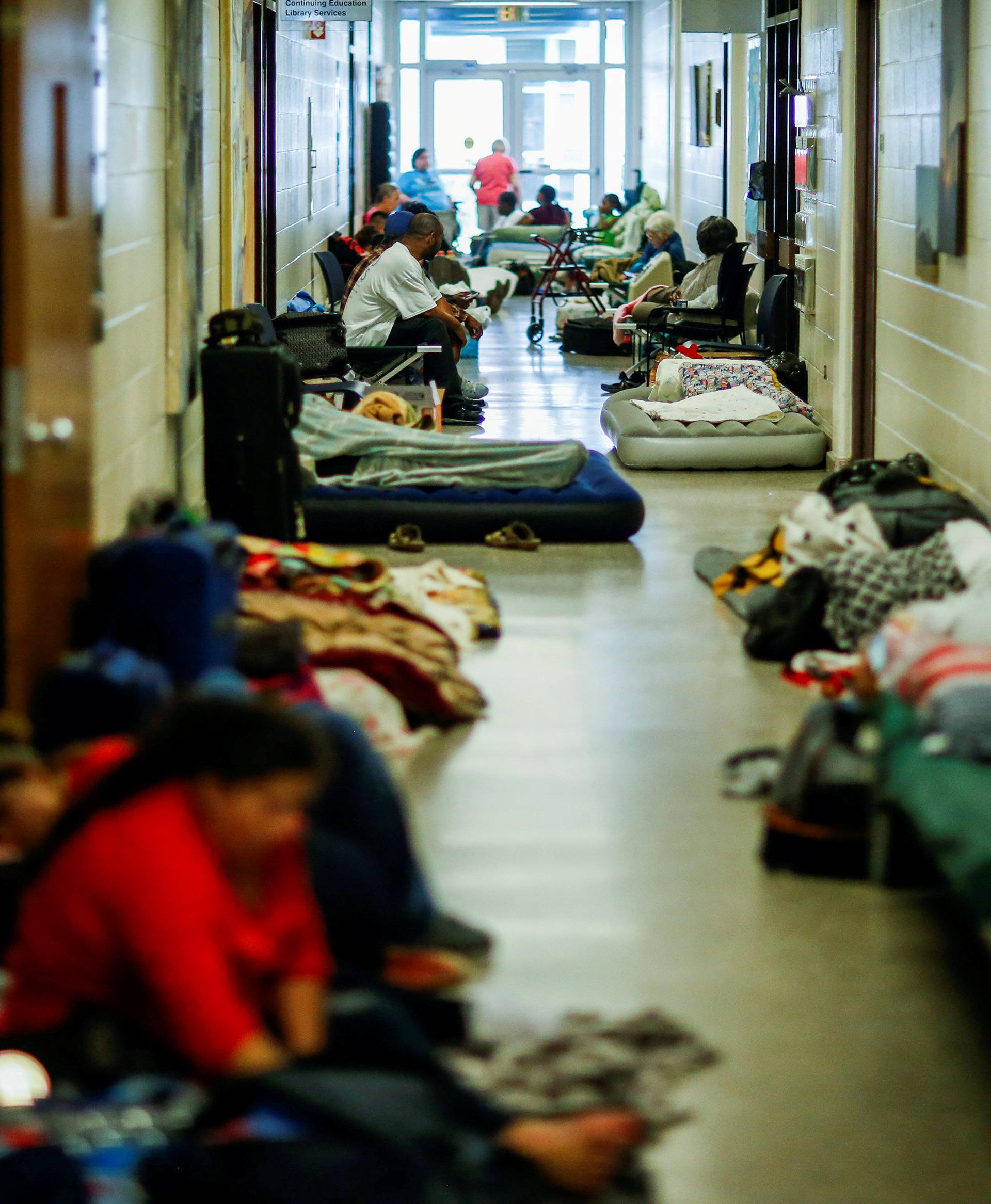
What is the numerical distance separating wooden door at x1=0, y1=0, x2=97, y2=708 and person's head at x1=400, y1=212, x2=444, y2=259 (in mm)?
6117

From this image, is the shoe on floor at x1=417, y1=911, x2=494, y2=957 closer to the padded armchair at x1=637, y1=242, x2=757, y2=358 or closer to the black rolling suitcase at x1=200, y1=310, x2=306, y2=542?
the black rolling suitcase at x1=200, y1=310, x2=306, y2=542

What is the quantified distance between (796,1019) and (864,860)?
745mm

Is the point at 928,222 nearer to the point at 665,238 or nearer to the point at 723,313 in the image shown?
the point at 723,313

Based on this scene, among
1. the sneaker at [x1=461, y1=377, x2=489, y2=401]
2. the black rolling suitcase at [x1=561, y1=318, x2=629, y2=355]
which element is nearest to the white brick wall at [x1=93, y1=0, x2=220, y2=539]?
the sneaker at [x1=461, y1=377, x2=489, y2=401]

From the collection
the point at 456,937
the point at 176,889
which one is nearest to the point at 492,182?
the point at 456,937

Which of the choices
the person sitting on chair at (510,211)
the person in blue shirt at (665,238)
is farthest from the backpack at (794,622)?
the person sitting on chair at (510,211)

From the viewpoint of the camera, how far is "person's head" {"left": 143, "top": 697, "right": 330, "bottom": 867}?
2314mm

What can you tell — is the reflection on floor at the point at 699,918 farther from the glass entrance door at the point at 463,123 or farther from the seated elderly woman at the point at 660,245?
the glass entrance door at the point at 463,123

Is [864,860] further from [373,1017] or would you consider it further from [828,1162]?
[373,1017]

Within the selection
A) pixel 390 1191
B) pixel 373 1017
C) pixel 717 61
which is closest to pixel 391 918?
pixel 373 1017

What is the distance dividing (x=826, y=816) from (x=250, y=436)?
10.3 ft

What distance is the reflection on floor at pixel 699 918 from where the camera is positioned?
8.54 feet

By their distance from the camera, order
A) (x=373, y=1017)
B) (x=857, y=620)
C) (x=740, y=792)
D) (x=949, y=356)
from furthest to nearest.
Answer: (x=949, y=356) → (x=857, y=620) → (x=740, y=792) → (x=373, y=1017)

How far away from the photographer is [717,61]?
14.4 metres
